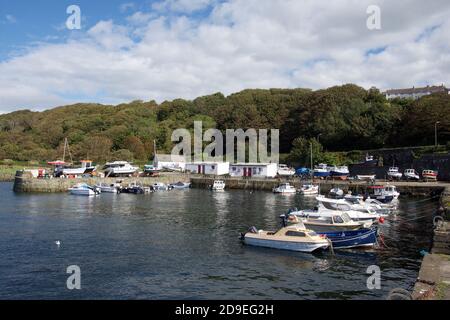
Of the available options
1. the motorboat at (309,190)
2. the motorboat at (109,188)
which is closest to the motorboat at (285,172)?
the motorboat at (309,190)

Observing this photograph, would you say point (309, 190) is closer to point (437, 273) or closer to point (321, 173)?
point (321, 173)

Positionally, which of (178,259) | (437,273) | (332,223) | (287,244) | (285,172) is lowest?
(178,259)

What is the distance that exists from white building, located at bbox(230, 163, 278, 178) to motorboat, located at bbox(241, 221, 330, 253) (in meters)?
52.9

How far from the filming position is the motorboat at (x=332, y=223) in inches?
1168

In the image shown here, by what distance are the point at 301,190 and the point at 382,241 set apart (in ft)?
119

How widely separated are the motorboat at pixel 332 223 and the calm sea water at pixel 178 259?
2539 millimetres

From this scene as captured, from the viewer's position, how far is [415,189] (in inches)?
2272

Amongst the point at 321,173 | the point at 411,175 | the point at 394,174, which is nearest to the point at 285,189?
the point at 321,173

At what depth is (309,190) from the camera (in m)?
63.2

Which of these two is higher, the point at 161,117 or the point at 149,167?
the point at 161,117

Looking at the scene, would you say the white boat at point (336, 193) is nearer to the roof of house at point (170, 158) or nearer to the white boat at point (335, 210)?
the white boat at point (335, 210)

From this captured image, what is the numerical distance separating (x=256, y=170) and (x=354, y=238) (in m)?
56.1
